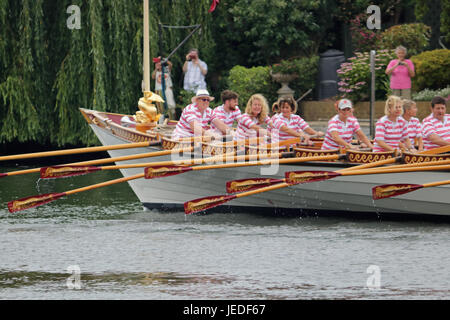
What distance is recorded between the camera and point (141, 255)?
13250 mm

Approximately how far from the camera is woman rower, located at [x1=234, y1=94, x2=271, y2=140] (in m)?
16.7

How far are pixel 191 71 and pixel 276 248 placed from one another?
A: 1269 centimetres

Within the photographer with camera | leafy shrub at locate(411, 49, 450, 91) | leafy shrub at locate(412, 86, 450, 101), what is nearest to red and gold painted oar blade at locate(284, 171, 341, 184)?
the photographer with camera

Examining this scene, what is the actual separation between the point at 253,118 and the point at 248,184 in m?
1.78

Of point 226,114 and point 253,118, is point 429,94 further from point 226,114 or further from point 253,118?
point 253,118

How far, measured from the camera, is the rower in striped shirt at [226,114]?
17.0 meters

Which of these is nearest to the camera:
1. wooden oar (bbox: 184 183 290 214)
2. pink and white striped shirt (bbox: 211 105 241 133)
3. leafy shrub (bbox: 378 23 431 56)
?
wooden oar (bbox: 184 183 290 214)

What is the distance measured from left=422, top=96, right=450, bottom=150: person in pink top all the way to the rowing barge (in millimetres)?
560

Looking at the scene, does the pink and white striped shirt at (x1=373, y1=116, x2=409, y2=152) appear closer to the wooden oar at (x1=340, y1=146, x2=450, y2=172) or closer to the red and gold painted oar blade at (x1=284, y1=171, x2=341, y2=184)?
the wooden oar at (x1=340, y1=146, x2=450, y2=172)

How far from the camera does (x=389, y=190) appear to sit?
14898 mm

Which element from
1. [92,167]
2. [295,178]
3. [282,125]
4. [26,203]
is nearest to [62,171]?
[92,167]

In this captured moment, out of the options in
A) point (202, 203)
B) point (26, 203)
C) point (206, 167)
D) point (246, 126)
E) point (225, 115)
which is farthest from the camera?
point (225, 115)
